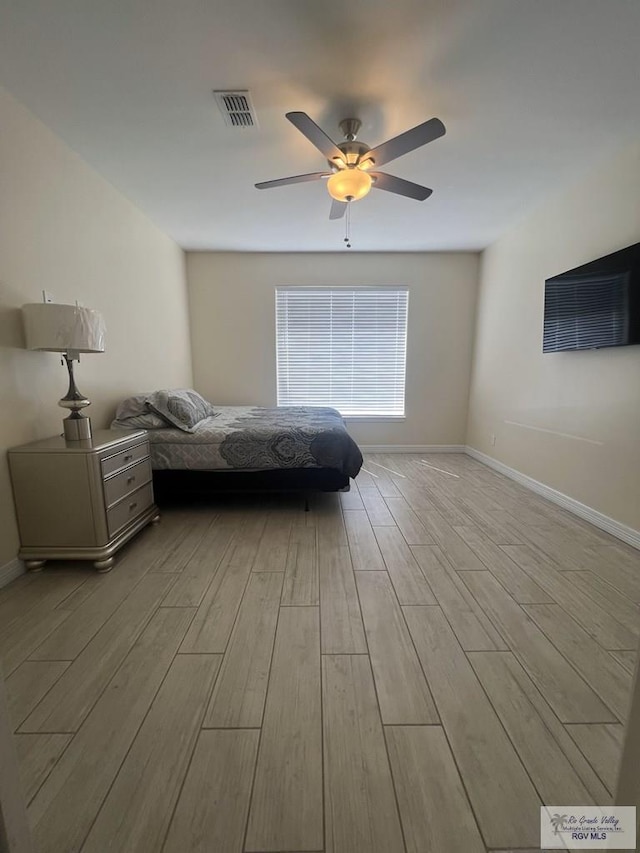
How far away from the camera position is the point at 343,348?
460 centimetres

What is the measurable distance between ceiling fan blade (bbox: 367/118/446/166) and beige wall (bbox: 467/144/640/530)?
157 centimetres

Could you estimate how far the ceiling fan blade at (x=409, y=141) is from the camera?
5.36 ft

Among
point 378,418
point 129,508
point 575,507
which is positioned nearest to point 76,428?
point 129,508

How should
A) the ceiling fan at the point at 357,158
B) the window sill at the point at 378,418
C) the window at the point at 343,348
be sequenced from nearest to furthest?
the ceiling fan at the point at 357,158
the window at the point at 343,348
the window sill at the point at 378,418

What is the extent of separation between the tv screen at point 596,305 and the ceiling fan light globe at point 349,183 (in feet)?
5.66

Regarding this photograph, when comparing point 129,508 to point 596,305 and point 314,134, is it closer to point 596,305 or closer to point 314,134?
point 314,134

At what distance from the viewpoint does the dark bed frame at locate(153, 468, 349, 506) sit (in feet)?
8.90

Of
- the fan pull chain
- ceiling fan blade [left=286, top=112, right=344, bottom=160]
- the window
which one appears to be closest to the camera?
ceiling fan blade [left=286, top=112, right=344, bottom=160]

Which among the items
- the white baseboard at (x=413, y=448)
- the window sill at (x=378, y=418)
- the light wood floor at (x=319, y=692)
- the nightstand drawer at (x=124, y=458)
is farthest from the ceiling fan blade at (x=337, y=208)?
the white baseboard at (x=413, y=448)

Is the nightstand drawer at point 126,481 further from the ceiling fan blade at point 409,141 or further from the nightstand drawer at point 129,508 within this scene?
the ceiling fan blade at point 409,141

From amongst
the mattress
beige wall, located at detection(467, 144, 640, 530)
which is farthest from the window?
the mattress

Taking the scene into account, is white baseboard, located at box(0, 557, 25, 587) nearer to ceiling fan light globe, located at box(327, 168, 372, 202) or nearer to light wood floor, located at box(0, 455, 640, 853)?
light wood floor, located at box(0, 455, 640, 853)

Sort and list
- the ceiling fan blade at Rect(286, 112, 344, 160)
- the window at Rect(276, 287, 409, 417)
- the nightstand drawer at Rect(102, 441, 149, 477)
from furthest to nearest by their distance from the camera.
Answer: the window at Rect(276, 287, 409, 417) < the nightstand drawer at Rect(102, 441, 149, 477) < the ceiling fan blade at Rect(286, 112, 344, 160)

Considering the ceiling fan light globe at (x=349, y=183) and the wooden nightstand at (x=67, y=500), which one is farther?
the ceiling fan light globe at (x=349, y=183)
